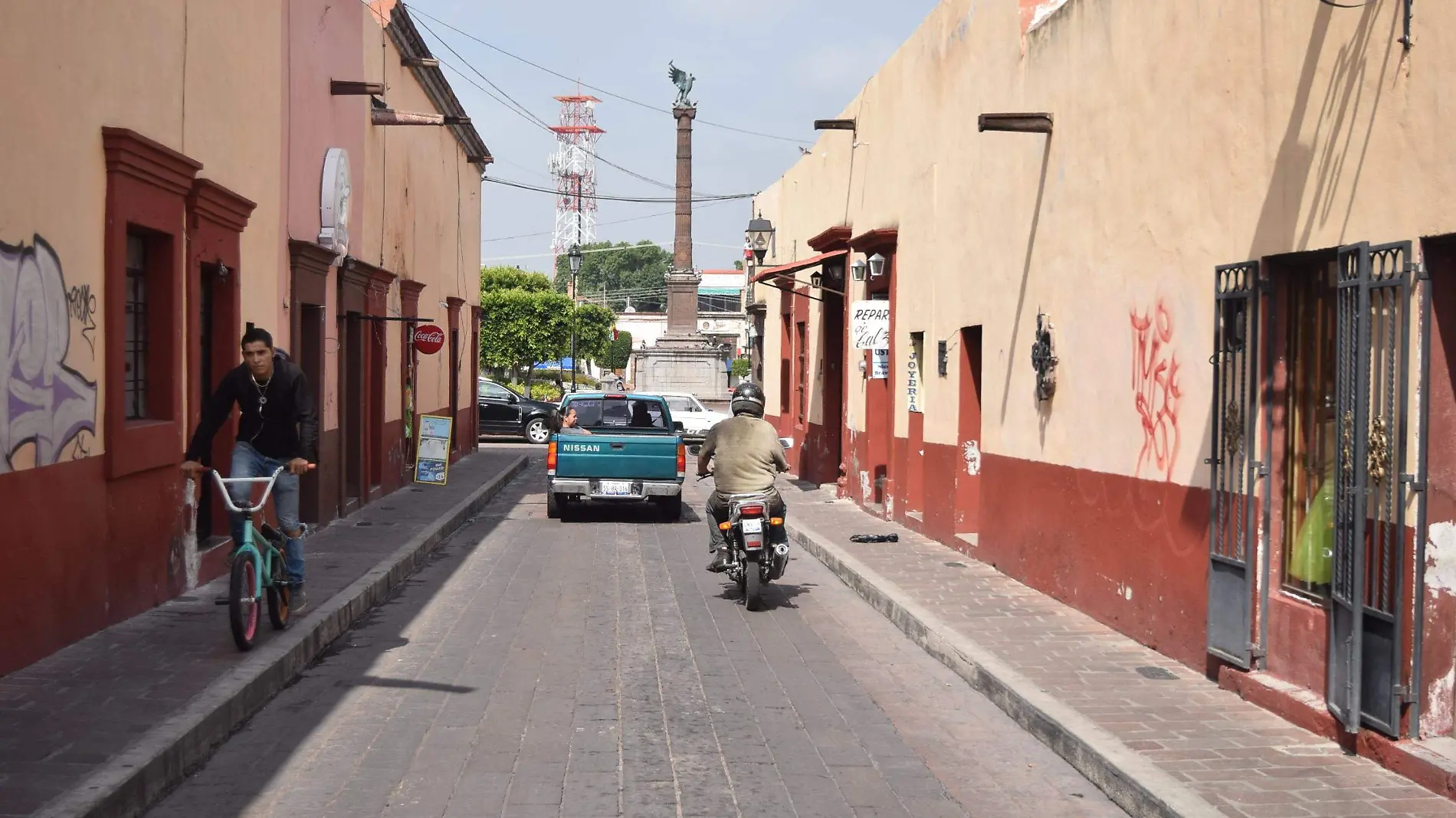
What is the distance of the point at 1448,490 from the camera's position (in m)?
6.10

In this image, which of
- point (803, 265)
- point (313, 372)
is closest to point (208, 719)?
point (313, 372)

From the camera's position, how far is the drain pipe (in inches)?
242

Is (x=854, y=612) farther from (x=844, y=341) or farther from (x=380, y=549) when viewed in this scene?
(x=844, y=341)

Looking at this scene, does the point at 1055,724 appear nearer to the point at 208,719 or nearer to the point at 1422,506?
the point at 1422,506

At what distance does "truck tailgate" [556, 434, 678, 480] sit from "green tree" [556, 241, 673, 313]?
13106 centimetres

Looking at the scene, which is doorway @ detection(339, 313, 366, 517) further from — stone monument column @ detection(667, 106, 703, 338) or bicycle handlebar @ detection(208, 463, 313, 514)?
stone monument column @ detection(667, 106, 703, 338)

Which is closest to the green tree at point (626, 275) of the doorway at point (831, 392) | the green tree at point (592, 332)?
the green tree at point (592, 332)

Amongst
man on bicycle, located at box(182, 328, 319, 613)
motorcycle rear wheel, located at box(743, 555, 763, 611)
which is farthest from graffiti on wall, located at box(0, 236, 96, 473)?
motorcycle rear wheel, located at box(743, 555, 763, 611)

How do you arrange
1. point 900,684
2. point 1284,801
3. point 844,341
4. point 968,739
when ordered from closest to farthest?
point 1284,801 < point 968,739 < point 900,684 < point 844,341

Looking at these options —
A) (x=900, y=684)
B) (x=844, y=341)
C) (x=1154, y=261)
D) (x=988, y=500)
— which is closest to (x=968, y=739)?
(x=900, y=684)

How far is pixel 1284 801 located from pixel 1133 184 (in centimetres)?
501

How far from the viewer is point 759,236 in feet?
104

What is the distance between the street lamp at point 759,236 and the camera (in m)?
31.1

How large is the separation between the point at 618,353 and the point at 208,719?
3729 inches
